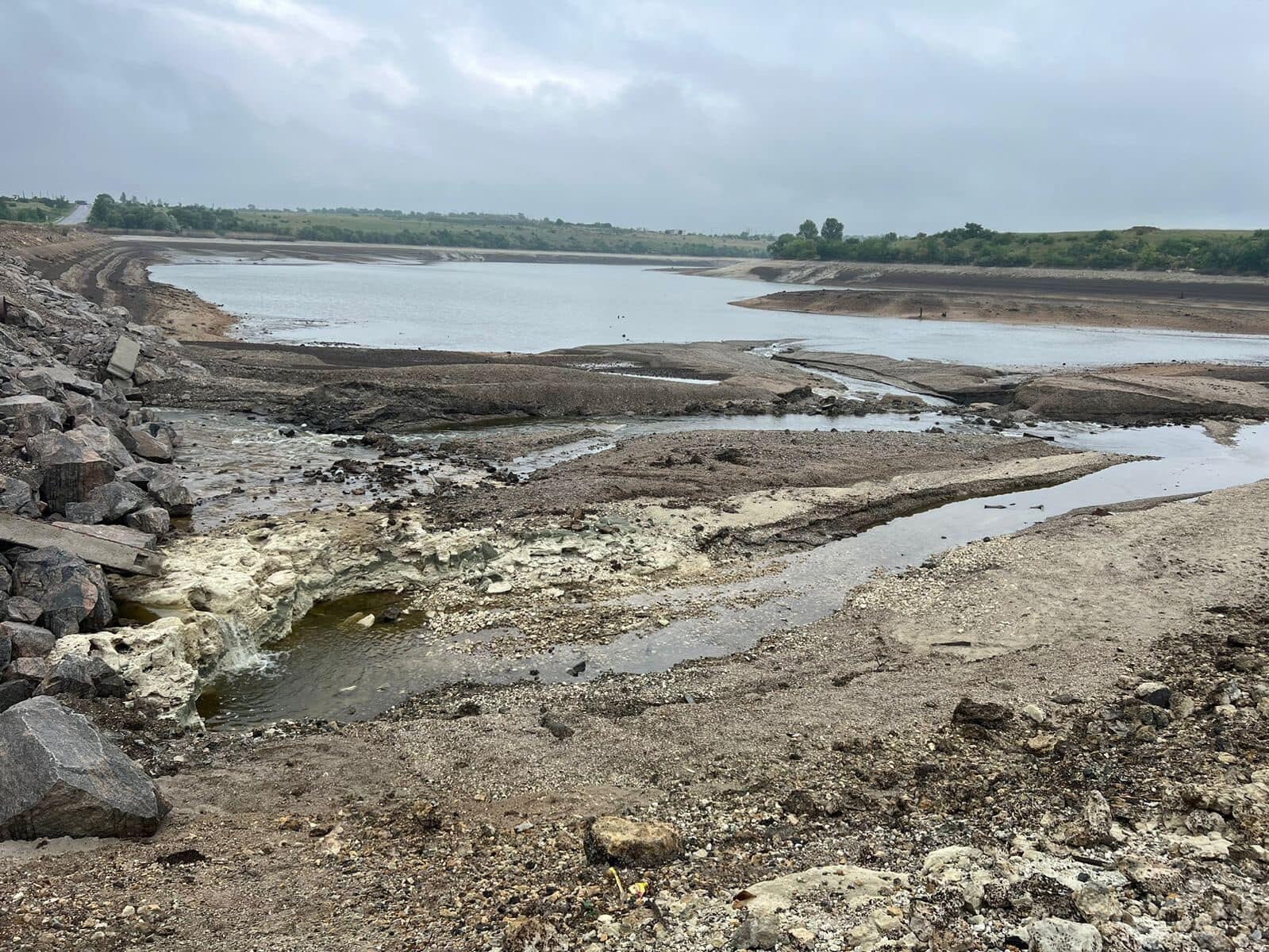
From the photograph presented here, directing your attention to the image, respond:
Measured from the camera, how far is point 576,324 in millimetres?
56750

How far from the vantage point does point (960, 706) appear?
8953 millimetres

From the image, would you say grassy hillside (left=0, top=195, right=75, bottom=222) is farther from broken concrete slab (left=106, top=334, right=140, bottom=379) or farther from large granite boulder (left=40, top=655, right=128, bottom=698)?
large granite boulder (left=40, top=655, right=128, bottom=698)

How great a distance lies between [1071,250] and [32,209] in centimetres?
14256

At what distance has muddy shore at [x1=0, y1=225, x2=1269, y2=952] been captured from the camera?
552 centimetres

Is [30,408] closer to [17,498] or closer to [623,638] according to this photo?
[17,498]

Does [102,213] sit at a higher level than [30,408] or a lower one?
higher

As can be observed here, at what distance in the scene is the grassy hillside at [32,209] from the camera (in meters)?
101

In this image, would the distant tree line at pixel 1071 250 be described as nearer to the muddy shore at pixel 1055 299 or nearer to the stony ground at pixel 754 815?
the muddy shore at pixel 1055 299

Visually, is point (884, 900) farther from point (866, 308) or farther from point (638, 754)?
point (866, 308)

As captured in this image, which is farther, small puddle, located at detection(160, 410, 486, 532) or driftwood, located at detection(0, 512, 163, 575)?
small puddle, located at detection(160, 410, 486, 532)

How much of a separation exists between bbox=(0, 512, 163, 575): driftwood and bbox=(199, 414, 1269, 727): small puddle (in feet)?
8.46

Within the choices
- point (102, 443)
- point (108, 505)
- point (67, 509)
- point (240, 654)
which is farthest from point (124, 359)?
point (240, 654)

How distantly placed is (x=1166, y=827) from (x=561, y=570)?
363 inches

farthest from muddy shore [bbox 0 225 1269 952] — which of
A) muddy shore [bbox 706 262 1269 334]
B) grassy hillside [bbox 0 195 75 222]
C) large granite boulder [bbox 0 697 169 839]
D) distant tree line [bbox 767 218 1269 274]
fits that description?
grassy hillside [bbox 0 195 75 222]
